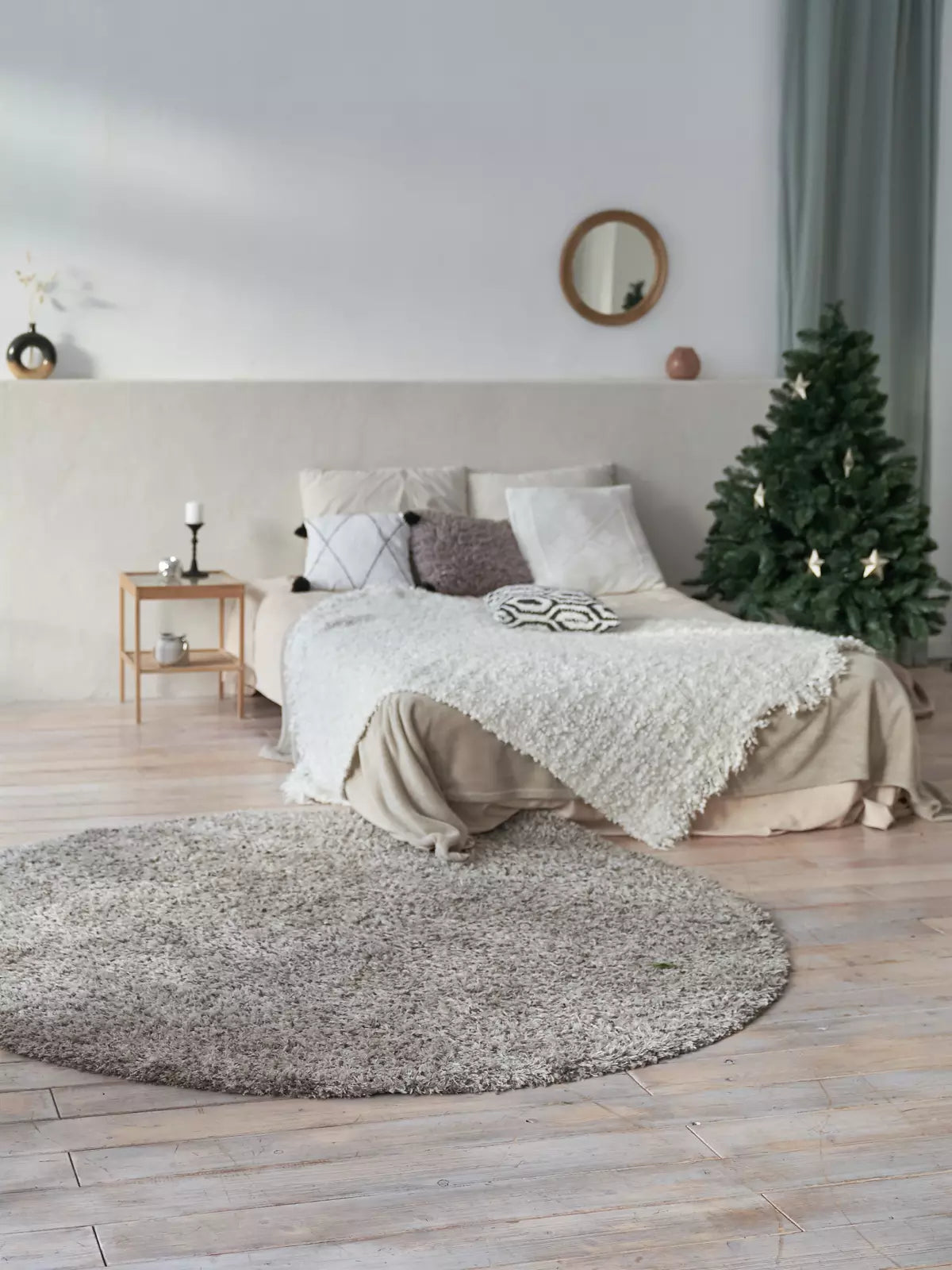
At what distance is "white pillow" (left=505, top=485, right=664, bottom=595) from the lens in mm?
5410

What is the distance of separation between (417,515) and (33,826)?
6.59ft

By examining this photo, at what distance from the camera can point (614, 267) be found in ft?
19.7

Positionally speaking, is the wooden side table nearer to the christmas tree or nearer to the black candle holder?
the black candle holder

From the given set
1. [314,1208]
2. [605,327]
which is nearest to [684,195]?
[605,327]

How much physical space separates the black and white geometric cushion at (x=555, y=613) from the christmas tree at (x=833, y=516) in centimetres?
98

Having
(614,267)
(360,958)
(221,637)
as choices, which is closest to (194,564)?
(221,637)

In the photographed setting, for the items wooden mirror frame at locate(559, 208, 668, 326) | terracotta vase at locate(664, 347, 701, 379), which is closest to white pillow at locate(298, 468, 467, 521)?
wooden mirror frame at locate(559, 208, 668, 326)

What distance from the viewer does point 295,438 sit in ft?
18.4

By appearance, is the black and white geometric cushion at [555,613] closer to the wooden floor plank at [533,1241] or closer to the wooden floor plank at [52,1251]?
the wooden floor plank at [533,1241]

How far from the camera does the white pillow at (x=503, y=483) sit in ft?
18.6

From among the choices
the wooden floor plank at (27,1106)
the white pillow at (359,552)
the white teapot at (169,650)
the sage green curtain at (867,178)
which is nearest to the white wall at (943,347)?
the sage green curtain at (867,178)

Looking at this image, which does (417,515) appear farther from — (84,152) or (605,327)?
(84,152)

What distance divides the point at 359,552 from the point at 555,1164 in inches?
128

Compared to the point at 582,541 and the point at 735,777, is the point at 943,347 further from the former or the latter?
the point at 735,777
